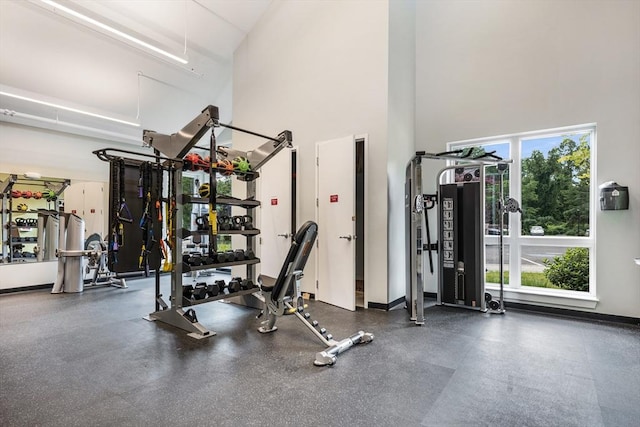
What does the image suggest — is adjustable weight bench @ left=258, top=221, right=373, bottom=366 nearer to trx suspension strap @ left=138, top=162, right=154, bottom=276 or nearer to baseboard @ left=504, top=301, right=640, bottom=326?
trx suspension strap @ left=138, top=162, right=154, bottom=276

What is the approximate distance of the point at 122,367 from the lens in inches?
112

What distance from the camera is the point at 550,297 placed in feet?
14.6

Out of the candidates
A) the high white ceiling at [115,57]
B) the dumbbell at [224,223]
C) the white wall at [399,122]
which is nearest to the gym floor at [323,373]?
the white wall at [399,122]

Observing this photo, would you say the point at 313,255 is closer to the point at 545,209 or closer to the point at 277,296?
the point at 277,296

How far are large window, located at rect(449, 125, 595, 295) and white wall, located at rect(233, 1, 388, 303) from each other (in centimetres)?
181

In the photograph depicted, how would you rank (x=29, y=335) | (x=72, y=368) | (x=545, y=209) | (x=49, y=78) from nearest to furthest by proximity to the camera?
(x=72, y=368), (x=29, y=335), (x=545, y=209), (x=49, y=78)

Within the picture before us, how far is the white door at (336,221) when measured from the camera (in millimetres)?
4625

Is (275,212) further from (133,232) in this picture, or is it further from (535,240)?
(535,240)

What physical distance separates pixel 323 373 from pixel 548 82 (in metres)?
4.69

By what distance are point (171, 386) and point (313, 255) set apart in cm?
298

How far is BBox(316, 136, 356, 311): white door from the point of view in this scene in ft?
15.2

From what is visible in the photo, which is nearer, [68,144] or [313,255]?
[313,255]

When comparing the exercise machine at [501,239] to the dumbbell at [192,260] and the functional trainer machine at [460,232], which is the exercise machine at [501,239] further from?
the dumbbell at [192,260]

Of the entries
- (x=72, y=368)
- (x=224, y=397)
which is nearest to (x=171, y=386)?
(x=224, y=397)
